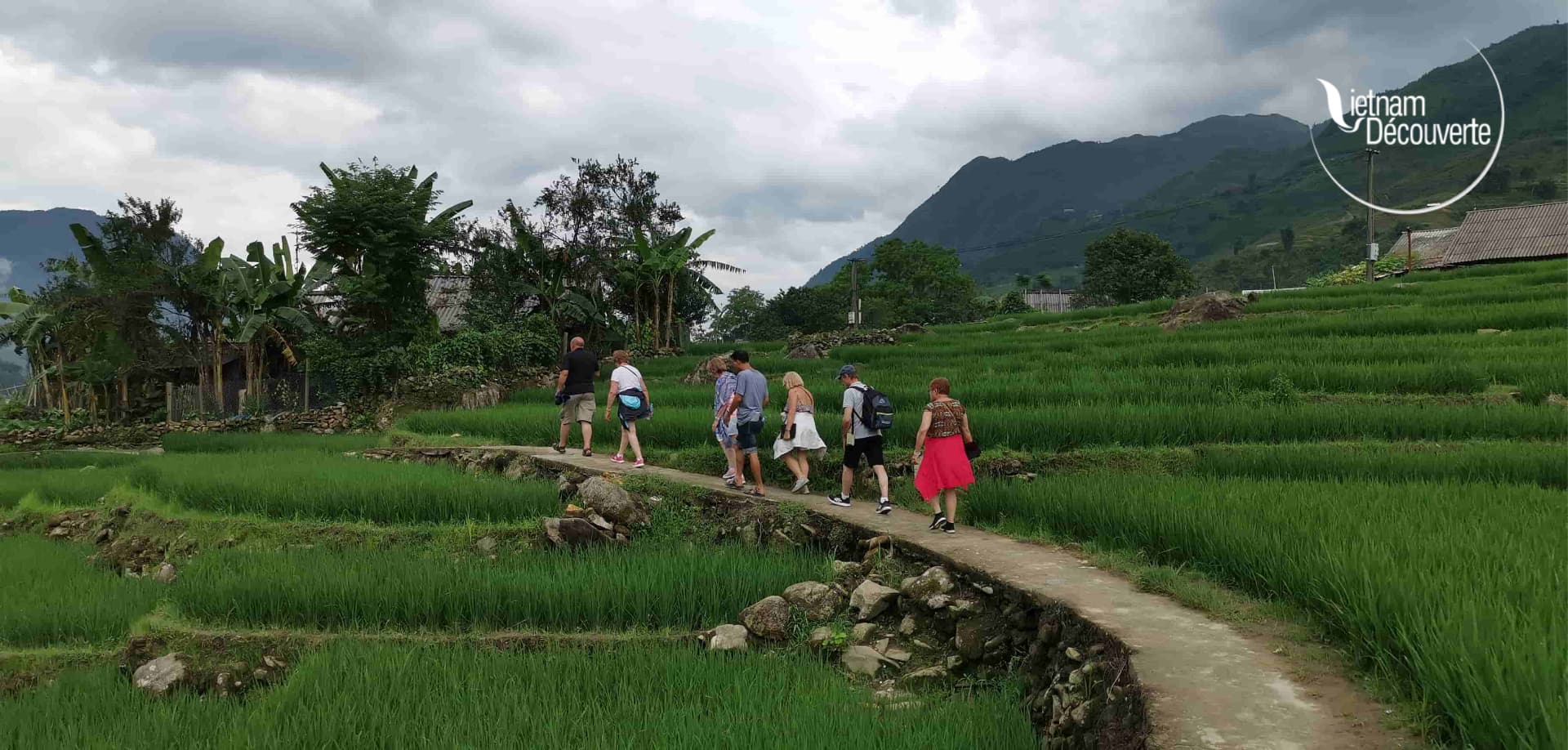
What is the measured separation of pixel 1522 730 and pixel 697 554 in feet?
16.7

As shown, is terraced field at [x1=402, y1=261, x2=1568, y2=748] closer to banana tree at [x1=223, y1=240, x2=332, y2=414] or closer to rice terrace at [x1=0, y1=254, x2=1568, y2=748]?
rice terrace at [x1=0, y1=254, x2=1568, y2=748]

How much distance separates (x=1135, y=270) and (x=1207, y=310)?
34762 mm

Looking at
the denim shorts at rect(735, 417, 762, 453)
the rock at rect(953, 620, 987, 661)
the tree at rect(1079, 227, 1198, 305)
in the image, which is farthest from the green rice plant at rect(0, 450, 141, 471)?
A: the tree at rect(1079, 227, 1198, 305)

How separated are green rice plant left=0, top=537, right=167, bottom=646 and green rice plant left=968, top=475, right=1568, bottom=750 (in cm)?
683

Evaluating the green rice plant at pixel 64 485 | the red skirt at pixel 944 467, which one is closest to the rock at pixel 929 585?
the red skirt at pixel 944 467

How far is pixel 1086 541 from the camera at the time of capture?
615 centimetres

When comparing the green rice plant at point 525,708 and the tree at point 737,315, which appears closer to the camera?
the green rice plant at point 525,708

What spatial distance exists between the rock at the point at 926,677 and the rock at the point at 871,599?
71 cm

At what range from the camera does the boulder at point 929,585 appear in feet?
18.5

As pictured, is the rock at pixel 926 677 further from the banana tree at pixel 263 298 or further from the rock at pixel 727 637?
the banana tree at pixel 263 298

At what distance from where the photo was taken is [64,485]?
1161cm

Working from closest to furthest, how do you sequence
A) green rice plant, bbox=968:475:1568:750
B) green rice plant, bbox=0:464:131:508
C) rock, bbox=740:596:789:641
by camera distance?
1. green rice plant, bbox=968:475:1568:750
2. rock, bbox=740:596:789:641
3. green rice plant, bbox=0:464:131:508

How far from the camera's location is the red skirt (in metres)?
6.94

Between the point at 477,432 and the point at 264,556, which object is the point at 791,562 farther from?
the point at 477,432
